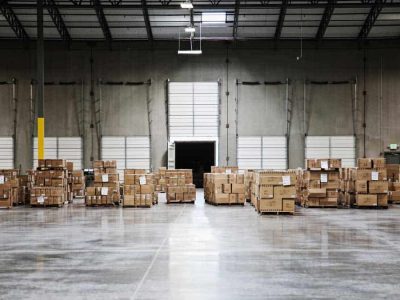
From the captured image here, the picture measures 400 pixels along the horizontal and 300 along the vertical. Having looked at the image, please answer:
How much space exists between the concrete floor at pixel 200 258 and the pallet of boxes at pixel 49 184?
4.44m

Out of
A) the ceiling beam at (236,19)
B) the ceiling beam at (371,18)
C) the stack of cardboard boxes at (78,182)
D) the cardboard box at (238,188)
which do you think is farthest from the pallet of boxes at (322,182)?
the stack of cardboard boxes at (78,182)

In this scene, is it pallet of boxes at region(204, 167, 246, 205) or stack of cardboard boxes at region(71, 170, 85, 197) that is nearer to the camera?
pallet of boxes at region(204, 167, 246, 205)

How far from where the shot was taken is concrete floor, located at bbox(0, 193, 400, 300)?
6.43m

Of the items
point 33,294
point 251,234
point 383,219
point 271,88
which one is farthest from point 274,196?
point 271,88

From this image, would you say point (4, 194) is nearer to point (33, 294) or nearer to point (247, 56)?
point (33, 294)

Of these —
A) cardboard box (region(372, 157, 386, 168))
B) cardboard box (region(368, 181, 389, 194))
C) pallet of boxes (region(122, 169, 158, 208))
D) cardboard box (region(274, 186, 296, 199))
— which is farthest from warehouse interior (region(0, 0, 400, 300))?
cardboard box (region(274, 186, 296, 199))

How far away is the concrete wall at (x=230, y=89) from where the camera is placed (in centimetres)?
2922

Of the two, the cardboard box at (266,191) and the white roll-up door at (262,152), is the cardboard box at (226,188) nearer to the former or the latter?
the cardboard box at (266,191)

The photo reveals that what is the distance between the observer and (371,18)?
2758 centimetres

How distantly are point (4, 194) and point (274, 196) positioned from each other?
992 cm

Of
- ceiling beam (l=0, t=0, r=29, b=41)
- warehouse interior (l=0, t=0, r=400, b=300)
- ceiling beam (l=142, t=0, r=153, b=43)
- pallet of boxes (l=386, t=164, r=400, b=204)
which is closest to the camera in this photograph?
pallet of boxes (l=386, t=164, r=400, b=204)

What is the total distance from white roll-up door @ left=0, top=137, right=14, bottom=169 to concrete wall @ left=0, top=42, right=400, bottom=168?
0.50 metres

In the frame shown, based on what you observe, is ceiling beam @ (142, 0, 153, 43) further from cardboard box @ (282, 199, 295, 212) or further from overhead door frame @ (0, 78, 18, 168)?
cardboard box @ (282, 199, 295, 212)

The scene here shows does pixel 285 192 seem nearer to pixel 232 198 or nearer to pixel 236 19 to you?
pixel 232 198
